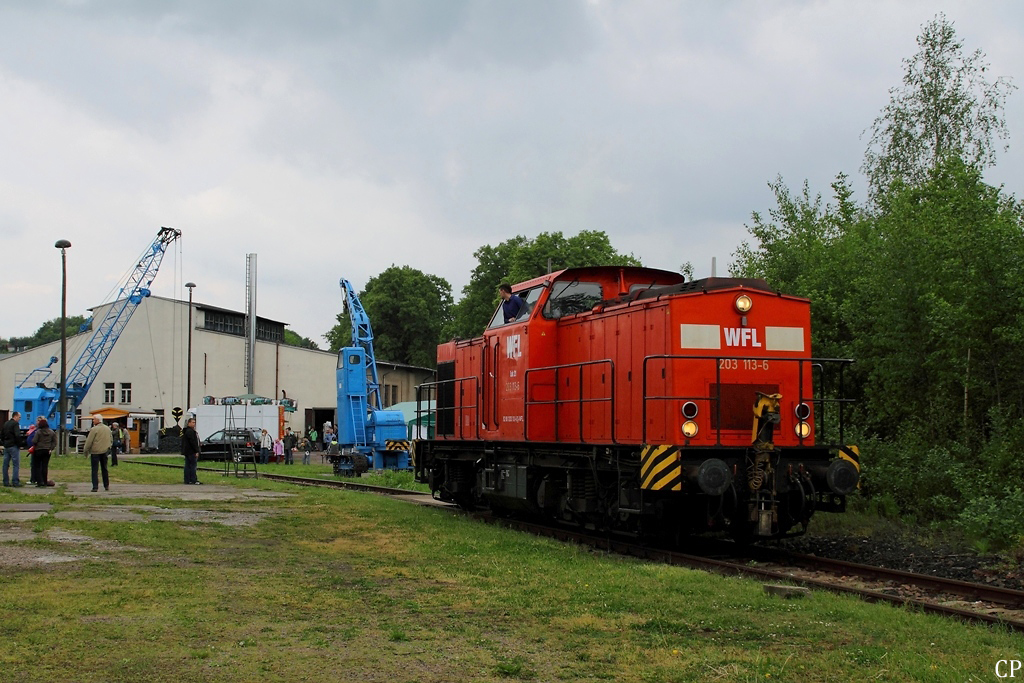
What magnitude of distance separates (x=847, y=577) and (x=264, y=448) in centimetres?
3757

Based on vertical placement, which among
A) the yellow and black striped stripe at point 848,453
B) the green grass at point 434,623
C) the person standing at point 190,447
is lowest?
the green grass at point 434,623

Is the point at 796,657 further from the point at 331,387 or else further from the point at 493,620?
the point at 331,387

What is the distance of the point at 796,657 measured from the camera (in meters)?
6.79

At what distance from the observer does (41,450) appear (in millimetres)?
22516

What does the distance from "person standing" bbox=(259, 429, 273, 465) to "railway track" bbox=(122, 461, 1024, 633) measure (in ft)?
106

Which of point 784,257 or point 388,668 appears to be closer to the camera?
point 388,668

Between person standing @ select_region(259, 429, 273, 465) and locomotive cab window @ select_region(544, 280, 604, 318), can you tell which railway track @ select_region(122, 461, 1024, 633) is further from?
person standing @ select_region(259, 429, 273, 465)

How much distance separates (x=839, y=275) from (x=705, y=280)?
32.0 feet

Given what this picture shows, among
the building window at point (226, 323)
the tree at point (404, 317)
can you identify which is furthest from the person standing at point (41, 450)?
the tree at point (404, 317)

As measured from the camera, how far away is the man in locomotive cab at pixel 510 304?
15766 mm

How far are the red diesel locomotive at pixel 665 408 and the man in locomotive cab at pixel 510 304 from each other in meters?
0.15

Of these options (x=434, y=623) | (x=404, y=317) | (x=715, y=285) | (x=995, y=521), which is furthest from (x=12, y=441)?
(x=404, y=317)

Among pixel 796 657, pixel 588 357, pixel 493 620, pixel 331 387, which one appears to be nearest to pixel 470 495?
pixel 588 357

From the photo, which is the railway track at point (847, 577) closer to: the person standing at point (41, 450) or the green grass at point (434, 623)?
the green grass at point (434, 623)
